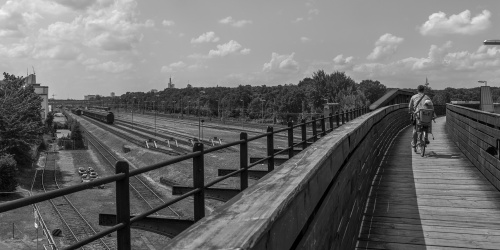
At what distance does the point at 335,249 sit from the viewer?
395 cm

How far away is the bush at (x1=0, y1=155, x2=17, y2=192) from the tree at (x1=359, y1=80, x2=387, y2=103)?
355 feet

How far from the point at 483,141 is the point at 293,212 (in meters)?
7.27

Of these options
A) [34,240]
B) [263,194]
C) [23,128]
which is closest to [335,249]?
[263,194]

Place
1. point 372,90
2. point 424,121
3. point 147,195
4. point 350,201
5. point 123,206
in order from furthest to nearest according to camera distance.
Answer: point 372,90, point 147,195, point 424,121, point 350,201, point 123,206

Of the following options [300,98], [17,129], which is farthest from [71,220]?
[300,98]

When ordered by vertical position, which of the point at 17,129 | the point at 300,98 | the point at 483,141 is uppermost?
the point at 300,98

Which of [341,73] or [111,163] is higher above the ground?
[341,73]

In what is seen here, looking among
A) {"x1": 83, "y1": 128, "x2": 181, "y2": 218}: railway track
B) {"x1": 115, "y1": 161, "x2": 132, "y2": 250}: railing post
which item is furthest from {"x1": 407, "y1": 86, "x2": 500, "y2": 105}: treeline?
{"x1": 115, "y1": 161, "x2": 132, "y2": 250}: railing post

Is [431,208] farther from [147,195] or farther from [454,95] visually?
[454,95]

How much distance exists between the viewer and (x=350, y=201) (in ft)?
17.0

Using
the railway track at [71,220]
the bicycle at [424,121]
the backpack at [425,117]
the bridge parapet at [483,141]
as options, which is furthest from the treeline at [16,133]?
the bridge parapet at [483,141]

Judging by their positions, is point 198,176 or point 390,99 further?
point 390,99

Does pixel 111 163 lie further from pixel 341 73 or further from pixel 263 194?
pixel 341 73

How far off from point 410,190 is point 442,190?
0.53 meters
